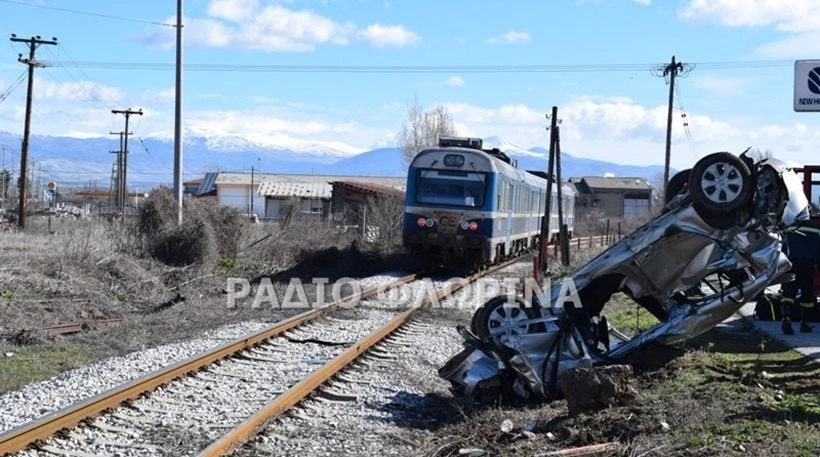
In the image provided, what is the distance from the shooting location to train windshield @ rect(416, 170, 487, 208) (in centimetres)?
2339

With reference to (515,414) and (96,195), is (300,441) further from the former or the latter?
(96,195)

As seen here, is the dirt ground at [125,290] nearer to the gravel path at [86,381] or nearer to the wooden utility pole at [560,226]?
the gravel path at [86,381]

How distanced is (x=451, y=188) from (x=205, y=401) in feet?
52.4

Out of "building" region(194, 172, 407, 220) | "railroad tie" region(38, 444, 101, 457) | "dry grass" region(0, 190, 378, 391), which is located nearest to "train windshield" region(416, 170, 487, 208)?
"dry grass" region(0, 190, 378, 391)

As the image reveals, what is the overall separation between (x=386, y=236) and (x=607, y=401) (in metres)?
23.9

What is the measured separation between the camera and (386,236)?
31281 mm

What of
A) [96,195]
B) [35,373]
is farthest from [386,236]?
[96,195]

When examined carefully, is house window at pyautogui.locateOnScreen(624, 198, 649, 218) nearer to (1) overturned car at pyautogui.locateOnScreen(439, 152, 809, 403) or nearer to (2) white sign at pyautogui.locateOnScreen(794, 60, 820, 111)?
(2) white sign at pyautogui.locateOnScreen(794, 60, 820, 111)

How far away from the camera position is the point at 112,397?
25.1 ft

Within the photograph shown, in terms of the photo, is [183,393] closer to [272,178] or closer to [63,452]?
[63,452]

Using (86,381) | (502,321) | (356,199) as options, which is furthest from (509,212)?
(356,199)

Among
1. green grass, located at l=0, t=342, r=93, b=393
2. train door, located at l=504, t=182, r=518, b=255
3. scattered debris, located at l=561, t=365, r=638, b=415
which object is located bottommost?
green grass, located at l=0, t=342, r=93, b=393

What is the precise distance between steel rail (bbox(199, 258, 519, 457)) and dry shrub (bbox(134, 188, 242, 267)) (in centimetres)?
1051

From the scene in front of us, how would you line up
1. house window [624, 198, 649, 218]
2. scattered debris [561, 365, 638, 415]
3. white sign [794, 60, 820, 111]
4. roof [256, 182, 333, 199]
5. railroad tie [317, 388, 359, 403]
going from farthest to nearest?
1. house window [624, 198, 649, 218]
2. roof [256, 182, 333, 199]
3. white sign [794, 60, 820, 111]
4. railroad tie [317, 388, 359, 403]
5. scattered debris [561, 365, 638, 415]
